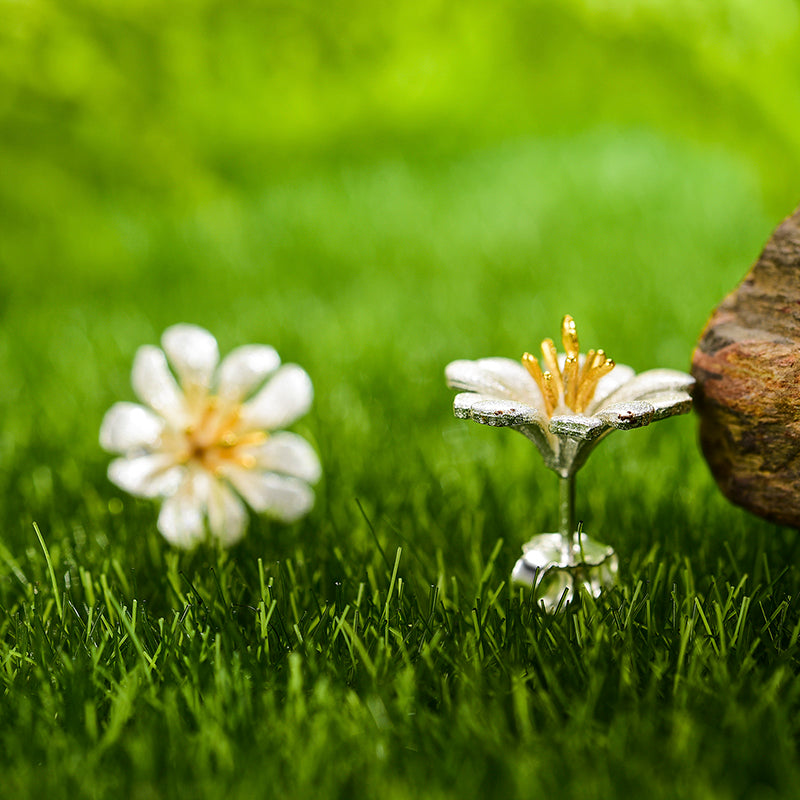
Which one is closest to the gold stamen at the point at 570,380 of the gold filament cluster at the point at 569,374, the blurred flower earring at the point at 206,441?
the gold filament cluster at the point at 569,374

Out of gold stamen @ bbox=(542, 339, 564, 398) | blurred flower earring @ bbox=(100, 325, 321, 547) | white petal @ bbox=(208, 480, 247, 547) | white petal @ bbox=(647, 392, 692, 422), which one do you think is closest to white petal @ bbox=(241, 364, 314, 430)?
blurred flower earring @ bbox=(100, 325, 321, 547)

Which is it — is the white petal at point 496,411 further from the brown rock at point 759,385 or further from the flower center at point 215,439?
the flower center at point 215,439

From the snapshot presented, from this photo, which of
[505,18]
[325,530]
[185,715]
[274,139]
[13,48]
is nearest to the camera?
[185,715]

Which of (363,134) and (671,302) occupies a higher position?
(363,134)

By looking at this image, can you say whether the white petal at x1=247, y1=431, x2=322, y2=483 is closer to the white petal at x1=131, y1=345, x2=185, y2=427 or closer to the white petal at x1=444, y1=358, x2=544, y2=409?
the white petal at x1=131, y1=345, x2=185, y2=427

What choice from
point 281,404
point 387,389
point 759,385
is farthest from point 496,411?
point 387,389

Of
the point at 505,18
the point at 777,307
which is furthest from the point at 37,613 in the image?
the point at 505,18

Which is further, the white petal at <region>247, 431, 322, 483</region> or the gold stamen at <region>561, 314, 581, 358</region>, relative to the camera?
the white petal at <region>247, 431, 322, 483</region>

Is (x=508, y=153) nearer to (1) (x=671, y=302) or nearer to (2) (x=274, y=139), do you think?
(2) (x=274, y=139)
